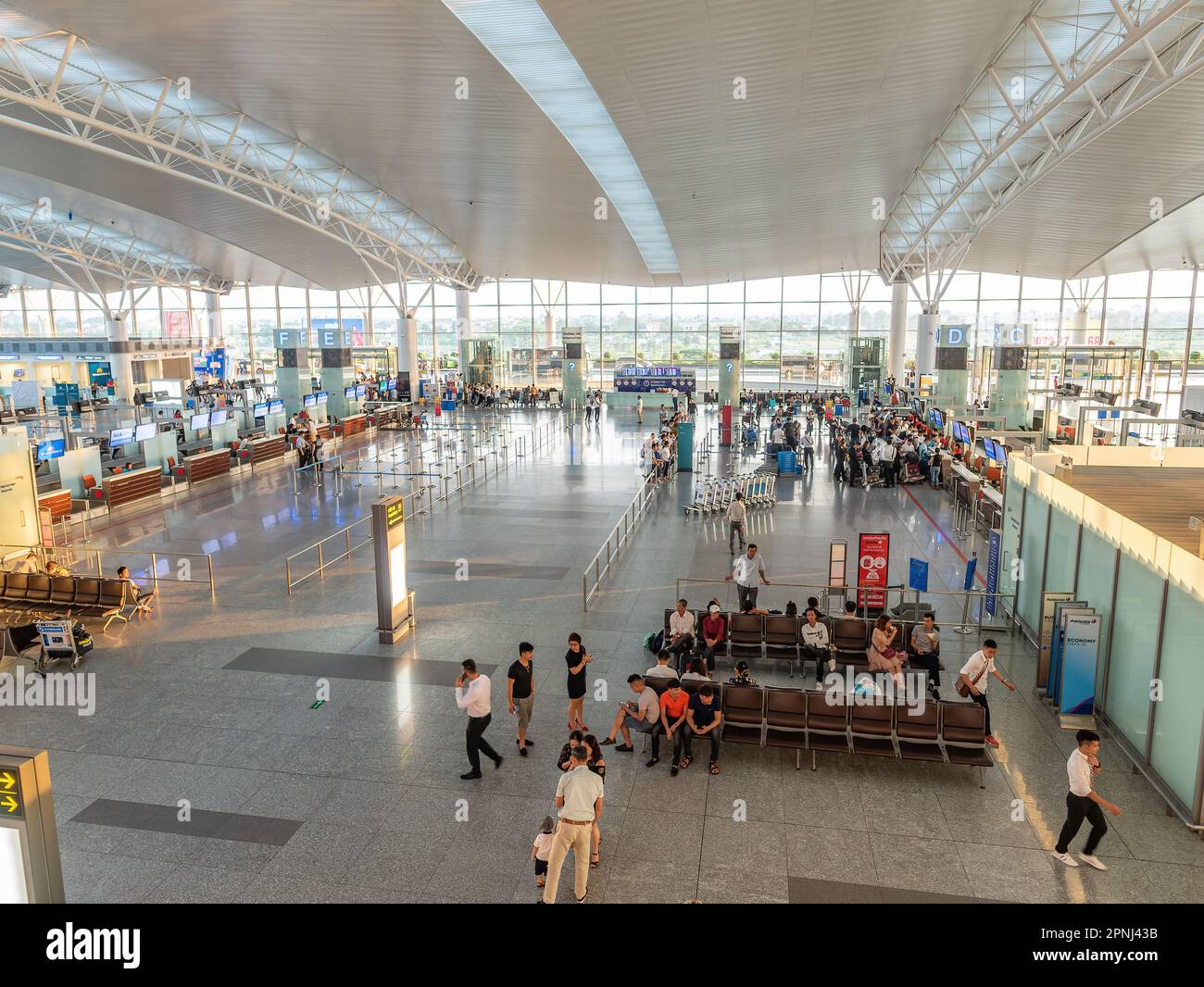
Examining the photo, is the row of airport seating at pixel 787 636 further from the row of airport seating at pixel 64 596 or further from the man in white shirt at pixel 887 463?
the man in white shirt at pixel 887 463

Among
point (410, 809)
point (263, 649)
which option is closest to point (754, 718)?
point (410, 809)

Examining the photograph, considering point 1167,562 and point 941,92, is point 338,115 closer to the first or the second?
point 941,92

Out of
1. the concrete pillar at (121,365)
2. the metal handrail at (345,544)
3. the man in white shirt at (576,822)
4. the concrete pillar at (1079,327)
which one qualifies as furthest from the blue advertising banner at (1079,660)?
the concrete pillar at (121,365)

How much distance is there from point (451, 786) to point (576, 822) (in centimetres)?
225

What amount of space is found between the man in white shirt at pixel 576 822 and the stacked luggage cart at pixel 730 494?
14125mm

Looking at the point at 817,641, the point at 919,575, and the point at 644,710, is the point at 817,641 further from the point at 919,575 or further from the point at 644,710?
the point at 644,710

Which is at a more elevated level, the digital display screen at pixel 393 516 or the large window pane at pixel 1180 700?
the digital display screen at pixel 393 516

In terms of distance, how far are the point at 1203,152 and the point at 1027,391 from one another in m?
9.22

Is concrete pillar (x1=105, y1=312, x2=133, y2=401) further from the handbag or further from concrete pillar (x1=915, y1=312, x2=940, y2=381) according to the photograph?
the handbag

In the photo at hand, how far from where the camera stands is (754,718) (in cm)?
833

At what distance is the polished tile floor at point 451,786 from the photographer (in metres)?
6.35

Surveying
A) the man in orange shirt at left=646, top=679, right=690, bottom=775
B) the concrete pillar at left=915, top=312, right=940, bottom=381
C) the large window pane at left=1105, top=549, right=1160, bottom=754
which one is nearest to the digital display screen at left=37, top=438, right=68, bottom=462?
the man in orange shirt at left=646, top=679, right=690, bottom=775

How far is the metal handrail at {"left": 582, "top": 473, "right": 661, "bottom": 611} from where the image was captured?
1317 centimetres

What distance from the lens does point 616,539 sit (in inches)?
675
